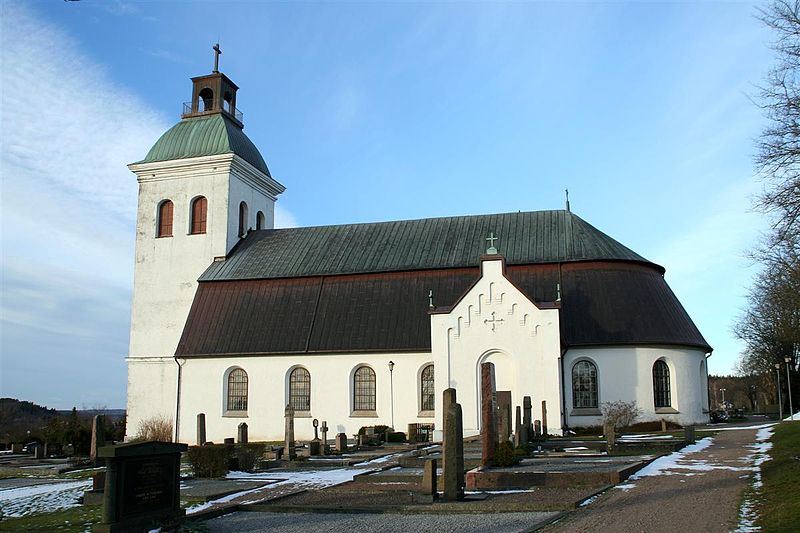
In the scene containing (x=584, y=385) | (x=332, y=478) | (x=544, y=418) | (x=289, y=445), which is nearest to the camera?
(x=332, y=478)

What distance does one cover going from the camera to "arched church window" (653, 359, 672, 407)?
3383 cm

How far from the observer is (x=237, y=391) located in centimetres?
3753

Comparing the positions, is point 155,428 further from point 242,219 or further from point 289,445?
point 289,445

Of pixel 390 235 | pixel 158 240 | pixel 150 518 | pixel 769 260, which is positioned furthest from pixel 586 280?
pixel 150 518

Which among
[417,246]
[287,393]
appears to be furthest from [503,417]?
[417,246]

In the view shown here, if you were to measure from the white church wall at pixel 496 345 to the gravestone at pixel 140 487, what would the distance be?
790 inches

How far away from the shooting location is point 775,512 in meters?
11.3

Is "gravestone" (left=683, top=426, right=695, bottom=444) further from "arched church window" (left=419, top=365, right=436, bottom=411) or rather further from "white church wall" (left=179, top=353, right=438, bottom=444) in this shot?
"arched church window" (left=419, top=365, right=436, bottom=411)

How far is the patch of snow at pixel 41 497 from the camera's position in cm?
1591

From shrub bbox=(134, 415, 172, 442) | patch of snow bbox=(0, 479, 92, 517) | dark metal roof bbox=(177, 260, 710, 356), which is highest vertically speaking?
dark metal roof bbox=(177, 260, 710, 356)

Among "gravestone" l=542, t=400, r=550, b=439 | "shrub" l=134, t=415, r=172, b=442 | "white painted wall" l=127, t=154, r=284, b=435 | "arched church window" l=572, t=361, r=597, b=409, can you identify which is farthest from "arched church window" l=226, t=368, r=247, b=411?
"arched church window" l=572, t=361, r=597, b=409

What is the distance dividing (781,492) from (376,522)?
22.4ft

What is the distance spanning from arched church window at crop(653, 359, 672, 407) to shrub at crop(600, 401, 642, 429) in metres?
1.36

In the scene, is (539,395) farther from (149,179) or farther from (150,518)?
(149,179)
